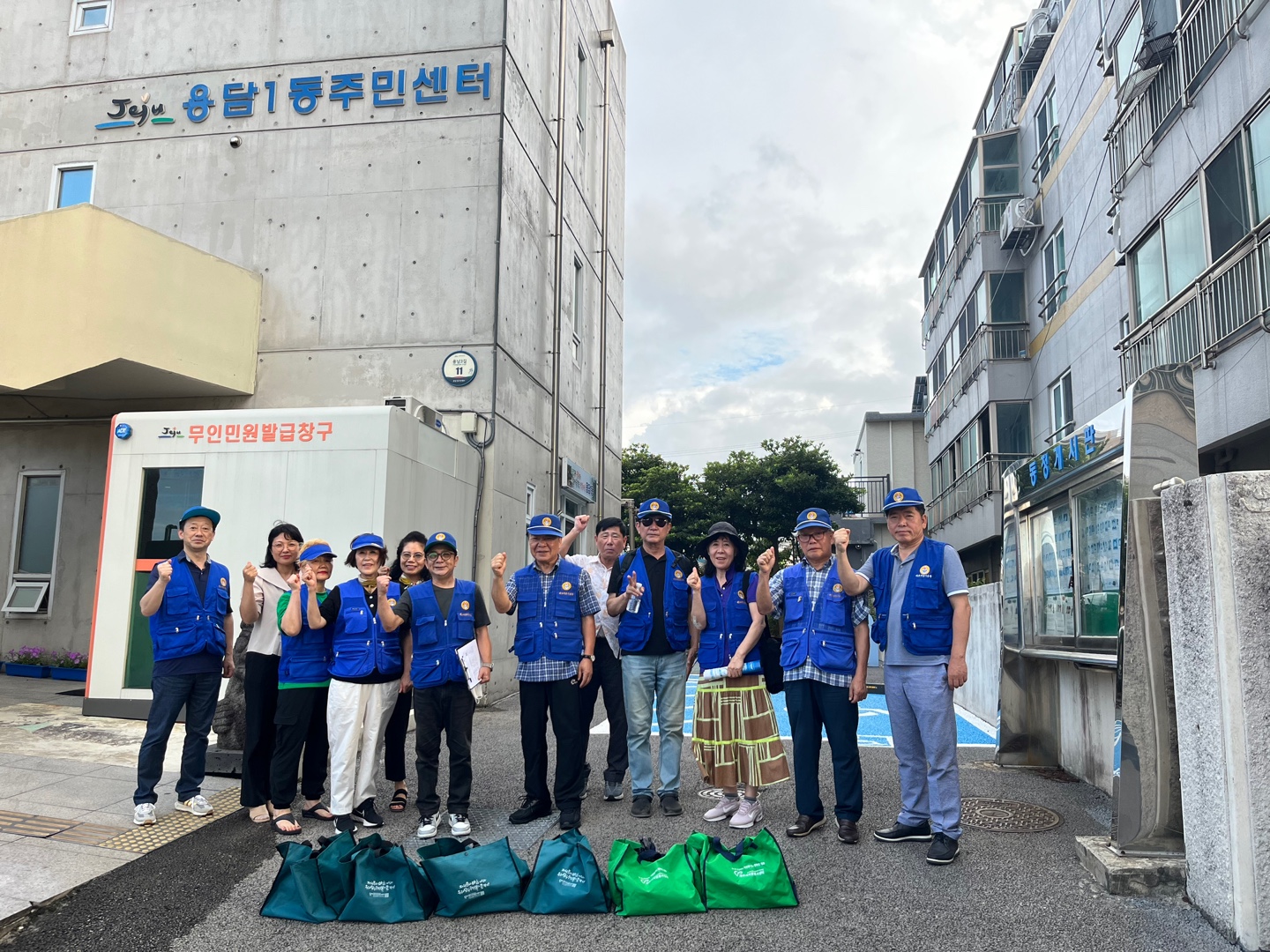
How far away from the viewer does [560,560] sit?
615 centimetres

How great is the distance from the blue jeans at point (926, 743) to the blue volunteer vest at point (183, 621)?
4337mm

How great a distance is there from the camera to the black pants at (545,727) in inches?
228

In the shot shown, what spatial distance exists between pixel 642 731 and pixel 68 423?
11342mm

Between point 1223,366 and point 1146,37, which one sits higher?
point 1146,37

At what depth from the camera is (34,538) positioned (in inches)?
530

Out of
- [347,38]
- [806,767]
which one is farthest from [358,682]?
[347,38]

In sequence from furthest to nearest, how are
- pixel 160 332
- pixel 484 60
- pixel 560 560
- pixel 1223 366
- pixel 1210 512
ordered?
pixel 484 60 → pixel 160 332 → pixel 1223 366 → pixel 560 560 → pixel 1210 512

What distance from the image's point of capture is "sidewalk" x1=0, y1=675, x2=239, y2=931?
4805mm

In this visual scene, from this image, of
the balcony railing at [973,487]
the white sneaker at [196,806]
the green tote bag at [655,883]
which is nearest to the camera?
the green tote bag at [655,883]

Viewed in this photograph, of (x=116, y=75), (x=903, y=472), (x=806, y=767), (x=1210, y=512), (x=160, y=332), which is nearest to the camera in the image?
(x=1210, y=512)

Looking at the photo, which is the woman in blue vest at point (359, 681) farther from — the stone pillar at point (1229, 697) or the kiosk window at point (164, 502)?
the kiosk window at point (164, 502)

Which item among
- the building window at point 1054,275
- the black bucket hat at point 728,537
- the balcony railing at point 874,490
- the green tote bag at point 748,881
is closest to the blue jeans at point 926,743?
the green tote bag at point 748,881

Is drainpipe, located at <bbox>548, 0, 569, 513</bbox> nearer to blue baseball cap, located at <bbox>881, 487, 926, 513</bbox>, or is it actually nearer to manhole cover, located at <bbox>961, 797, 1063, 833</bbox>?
manhole cover, located at <bbox>961, 797, 1063, 833</bbox>

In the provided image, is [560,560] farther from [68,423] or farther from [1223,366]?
[68,423]
